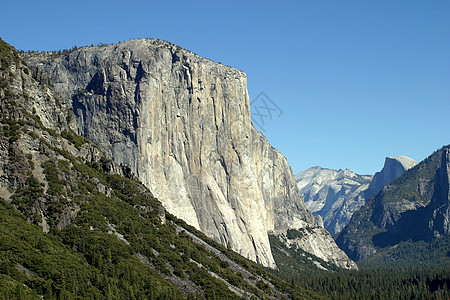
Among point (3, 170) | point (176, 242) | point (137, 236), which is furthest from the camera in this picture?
point (176, 242)

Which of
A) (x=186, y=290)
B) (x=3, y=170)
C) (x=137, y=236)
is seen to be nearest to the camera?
(x=3, y=170)

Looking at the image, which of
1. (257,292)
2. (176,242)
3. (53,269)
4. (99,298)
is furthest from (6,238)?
(257,292)

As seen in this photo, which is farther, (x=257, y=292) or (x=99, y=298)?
(x=257, y=292)

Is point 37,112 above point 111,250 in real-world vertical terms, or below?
above

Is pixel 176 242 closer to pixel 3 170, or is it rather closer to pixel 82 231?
pixel 82 231

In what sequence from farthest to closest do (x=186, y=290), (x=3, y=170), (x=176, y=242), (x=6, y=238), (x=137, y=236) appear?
(x=176, y=242) < (x=137, y=236) < (x=186, y=290) < (x=3, y=170) < (x=6, y=238)

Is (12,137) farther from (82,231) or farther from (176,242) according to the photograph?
(176,242)

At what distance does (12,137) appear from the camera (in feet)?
375

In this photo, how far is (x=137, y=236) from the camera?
130m

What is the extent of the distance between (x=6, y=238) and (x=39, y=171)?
79.8 ft

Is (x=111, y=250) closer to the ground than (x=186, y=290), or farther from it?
farther from it

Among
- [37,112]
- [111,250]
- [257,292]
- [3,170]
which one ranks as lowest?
[257,292]

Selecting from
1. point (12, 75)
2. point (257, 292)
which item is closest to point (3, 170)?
point (12, 75)

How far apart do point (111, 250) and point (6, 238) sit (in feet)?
79.6
